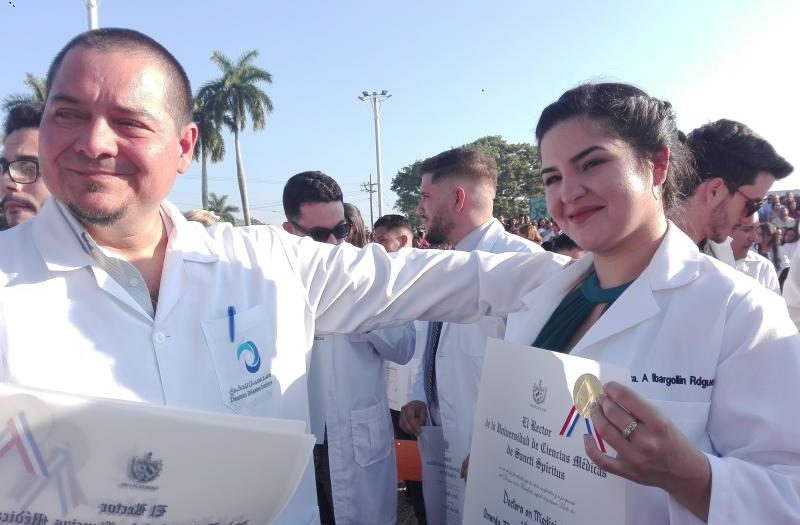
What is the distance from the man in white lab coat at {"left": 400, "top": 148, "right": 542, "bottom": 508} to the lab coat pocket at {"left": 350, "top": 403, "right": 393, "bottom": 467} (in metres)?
0.33

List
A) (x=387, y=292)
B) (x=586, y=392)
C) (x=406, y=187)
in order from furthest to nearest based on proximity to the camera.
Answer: (x=406, y=187) < (x=387, y=292) < (x=586, y=392)

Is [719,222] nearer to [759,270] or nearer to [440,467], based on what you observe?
[440,467]

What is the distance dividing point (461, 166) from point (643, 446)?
3203 millimetres

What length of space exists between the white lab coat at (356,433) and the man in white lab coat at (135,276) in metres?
1.24

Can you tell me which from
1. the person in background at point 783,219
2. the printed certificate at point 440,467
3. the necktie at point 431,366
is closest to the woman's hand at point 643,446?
the printed certificate at point 440,467

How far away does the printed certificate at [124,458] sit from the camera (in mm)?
1061

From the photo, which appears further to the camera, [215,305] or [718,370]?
[215,305]

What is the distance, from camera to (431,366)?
3.50 metres

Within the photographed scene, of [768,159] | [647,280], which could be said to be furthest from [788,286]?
[647,280]

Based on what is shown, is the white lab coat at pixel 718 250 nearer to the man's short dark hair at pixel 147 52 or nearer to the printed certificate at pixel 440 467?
the printed certificate at pixel 440 467

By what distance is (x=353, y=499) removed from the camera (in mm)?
3033

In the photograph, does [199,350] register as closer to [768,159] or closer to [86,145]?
[86,145]

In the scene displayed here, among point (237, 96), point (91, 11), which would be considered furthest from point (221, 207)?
point (91, 11)

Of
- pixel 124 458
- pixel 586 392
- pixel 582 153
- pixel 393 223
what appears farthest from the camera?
pixel 393 223
